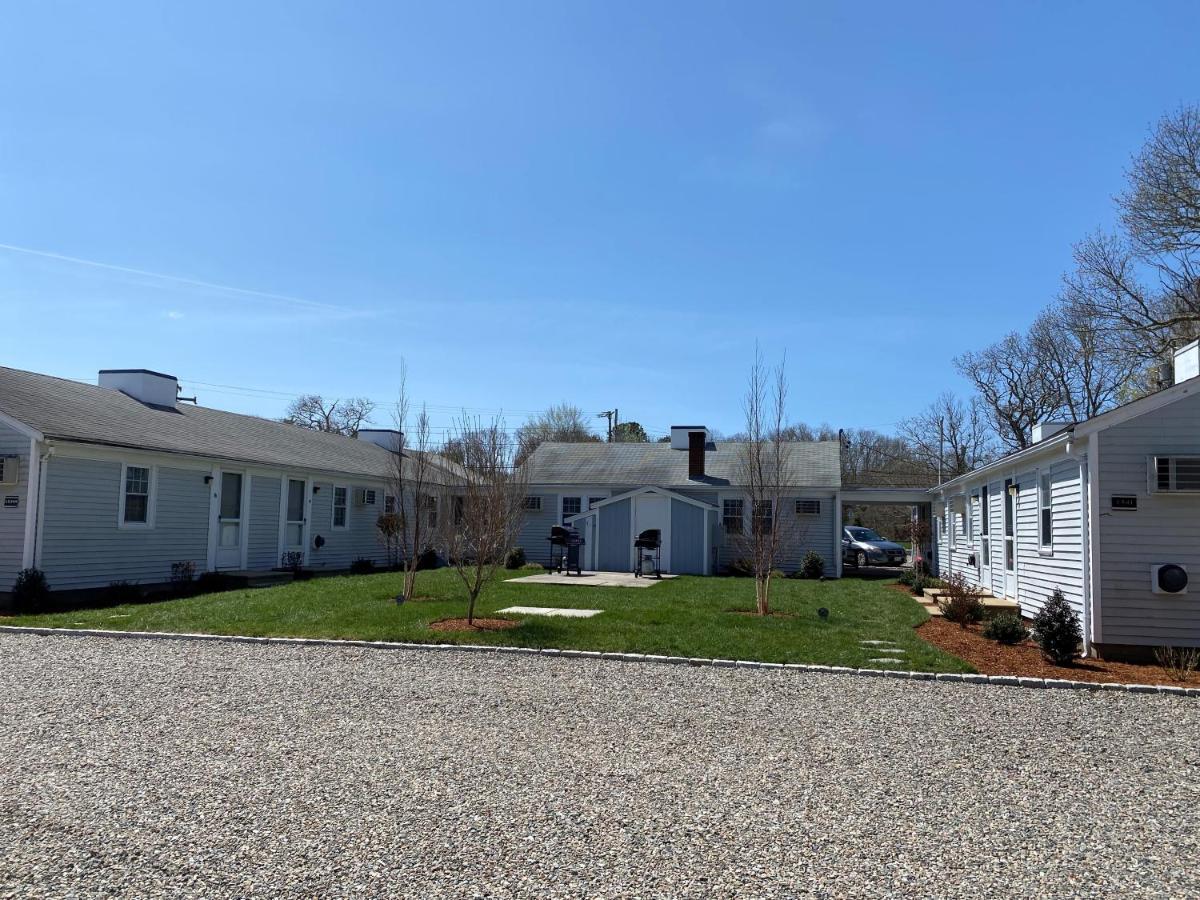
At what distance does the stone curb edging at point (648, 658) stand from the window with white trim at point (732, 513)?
52.7ft

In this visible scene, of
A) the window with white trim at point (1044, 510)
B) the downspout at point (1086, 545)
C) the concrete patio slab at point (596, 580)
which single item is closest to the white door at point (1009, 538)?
the window with white trim at point (1044, 510)

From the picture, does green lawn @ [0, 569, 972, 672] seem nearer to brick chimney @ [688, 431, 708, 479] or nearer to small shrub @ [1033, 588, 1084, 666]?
small shrub @ [1033, 588, 1084, 666]

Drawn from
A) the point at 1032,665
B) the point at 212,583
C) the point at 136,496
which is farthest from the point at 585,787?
the point at 136,496

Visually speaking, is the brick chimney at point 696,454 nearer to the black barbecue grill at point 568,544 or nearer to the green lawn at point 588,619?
the black barbecue grill at point 568,544

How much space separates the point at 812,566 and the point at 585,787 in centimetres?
1953

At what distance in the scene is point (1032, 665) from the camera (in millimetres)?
9703

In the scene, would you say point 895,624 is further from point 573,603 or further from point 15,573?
point 15,573

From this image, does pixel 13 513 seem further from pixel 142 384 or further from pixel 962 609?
pixel 962 609

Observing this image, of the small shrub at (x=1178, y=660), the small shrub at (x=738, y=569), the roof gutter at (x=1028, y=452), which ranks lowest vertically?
the small shrub at (x=1178, y=660)

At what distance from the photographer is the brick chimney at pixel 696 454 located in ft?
88.0

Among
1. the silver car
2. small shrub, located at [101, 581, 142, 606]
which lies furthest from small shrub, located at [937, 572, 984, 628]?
the silver car

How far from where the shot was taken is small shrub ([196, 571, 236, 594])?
664 inches

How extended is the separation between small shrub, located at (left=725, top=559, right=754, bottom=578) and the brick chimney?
323cm

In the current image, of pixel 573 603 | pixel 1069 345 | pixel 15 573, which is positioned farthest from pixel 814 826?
pixel 1069 345
